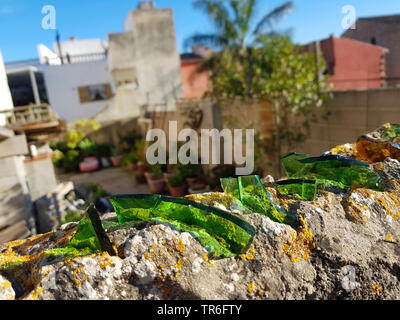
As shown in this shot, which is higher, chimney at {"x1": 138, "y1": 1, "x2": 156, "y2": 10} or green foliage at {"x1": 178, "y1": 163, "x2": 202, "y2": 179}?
chimney at {"x1": 138, "y1": 1, "x2": 156, "y2": 10}

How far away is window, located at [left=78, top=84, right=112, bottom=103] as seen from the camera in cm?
1617

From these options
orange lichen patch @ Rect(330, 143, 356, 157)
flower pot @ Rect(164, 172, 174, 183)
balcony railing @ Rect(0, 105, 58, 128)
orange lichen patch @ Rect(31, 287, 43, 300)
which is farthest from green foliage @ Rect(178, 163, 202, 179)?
orange lichen patch @ Rect(31, 287, 43, 300)

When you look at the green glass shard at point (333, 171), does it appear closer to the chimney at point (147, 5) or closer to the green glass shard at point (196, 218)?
the green glass shard at point (196, 218)

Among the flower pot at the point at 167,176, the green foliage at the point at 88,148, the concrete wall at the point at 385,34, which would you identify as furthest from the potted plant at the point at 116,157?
the concrete wall at the point at 385,34

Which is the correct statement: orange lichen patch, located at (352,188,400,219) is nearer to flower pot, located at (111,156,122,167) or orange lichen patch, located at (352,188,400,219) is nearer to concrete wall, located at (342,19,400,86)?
concrete wall, located at (342,19,400,86)

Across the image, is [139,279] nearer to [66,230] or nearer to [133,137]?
[66,230]

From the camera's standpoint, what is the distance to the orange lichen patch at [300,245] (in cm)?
104

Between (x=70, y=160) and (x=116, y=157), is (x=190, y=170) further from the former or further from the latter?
(x=116, y=157)

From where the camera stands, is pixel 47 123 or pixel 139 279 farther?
pixel 47 123

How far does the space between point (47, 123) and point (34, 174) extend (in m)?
1.64

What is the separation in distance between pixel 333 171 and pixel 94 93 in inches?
650

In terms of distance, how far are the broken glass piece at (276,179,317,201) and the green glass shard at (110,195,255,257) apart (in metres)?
0.37
